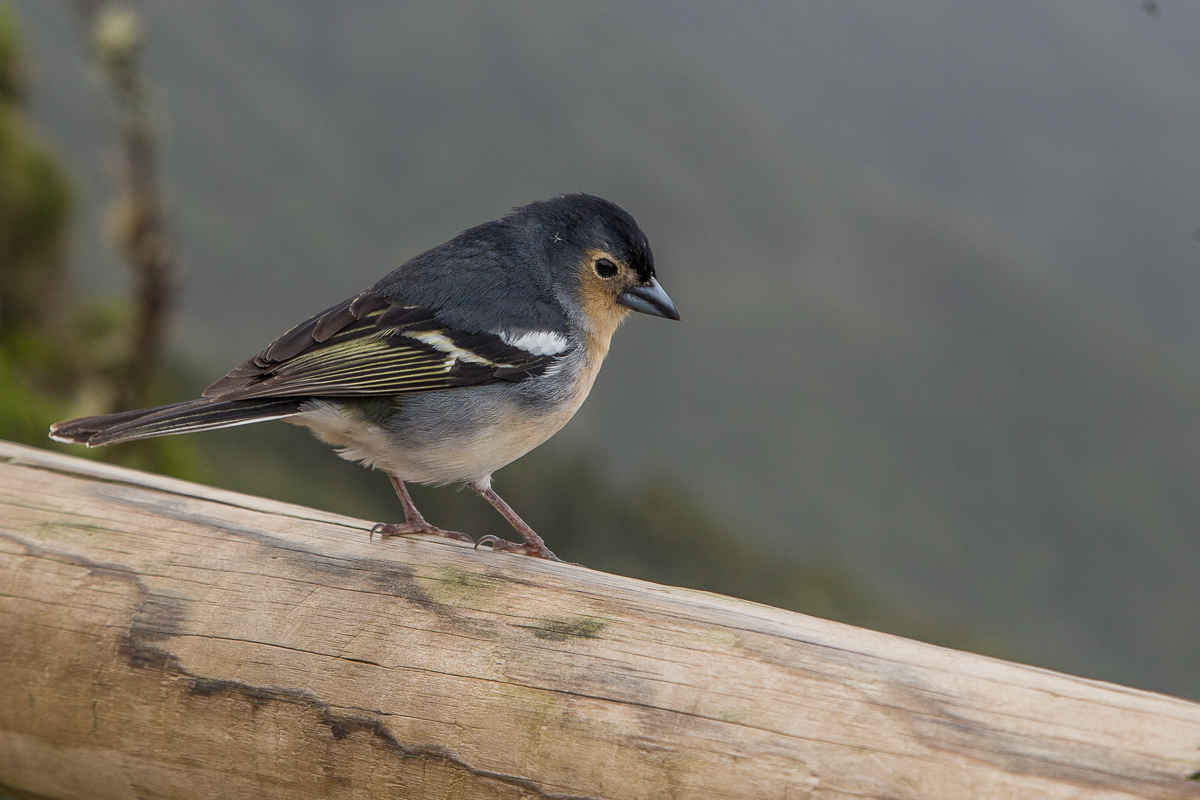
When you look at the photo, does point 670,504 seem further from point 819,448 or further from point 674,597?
point 674,597

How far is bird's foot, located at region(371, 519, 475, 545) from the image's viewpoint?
277 centimetres

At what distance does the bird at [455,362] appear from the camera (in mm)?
2961

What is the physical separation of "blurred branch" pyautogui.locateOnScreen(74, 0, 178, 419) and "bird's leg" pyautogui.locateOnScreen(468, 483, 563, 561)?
4.00 m

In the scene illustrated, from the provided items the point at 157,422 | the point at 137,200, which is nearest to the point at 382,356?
the point at 157,422

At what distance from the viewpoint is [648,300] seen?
3682 mm

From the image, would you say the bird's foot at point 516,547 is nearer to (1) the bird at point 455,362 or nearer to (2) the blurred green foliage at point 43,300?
(1) the bird at point 455,362

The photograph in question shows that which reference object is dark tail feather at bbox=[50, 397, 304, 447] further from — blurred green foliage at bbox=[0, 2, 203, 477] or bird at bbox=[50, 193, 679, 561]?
blurred green foliage at bbox=[0, 2, 203, 477]

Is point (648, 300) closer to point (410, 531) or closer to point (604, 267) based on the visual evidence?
point (604, 267)

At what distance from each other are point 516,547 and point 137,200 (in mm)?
4794

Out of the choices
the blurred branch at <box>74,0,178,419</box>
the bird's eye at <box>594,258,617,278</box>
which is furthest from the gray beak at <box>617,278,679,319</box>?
the blurred branch at <box>74,0,178,419</box>

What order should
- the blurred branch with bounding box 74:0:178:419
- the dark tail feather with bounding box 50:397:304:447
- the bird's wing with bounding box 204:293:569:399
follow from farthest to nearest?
the blurred branch with bounding box 74:0:178:419
the bird's wing with bounding box 204:293:569:399
the dark tail feather with bounding box 50:397:304:447

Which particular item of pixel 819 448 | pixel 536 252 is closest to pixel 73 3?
pixel 536 252

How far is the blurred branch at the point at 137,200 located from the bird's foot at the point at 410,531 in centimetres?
434

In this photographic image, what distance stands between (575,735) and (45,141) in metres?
8.06
